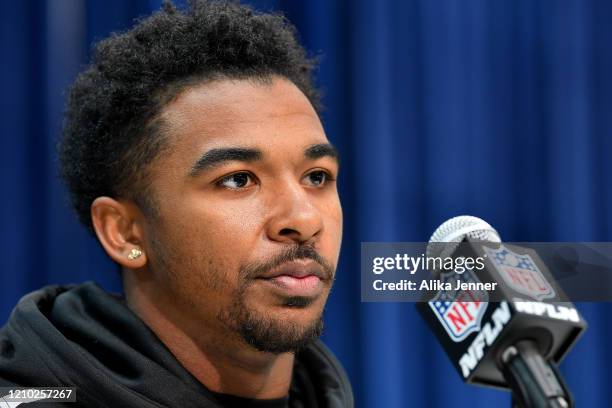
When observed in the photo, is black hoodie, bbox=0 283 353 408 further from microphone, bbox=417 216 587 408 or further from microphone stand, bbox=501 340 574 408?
microphone stand, bbox=501 340 574 408

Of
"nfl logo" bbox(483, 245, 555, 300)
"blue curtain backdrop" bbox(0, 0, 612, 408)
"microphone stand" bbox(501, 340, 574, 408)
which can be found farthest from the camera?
"blue curtain backdrop" bbox(0, 0, 612, 408)

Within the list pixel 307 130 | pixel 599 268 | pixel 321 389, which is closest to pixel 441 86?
pixel 599 268

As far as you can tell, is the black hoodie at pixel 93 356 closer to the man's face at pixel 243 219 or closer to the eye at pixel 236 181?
the man's face at pixel 243 219

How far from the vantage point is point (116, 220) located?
1.46 metres

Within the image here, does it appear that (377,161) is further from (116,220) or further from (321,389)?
(116,220)

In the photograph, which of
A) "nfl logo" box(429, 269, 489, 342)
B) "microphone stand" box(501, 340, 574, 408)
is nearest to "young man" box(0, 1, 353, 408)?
"nfl logo" box(429, 269, 489, 342)

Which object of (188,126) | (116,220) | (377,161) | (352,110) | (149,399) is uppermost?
(352,110)

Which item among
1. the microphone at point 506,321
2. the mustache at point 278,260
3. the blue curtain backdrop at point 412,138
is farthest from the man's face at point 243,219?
the blue curtain backdrop at point 412,138

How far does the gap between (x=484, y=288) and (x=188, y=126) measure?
67cm

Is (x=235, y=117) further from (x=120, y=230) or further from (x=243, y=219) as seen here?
(x=120, y=230)

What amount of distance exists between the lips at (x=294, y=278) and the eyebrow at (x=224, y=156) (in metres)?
0.21

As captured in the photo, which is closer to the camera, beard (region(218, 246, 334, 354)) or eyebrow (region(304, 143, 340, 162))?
beard (region(218, 246, 334, 354))

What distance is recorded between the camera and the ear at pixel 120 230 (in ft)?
4.66

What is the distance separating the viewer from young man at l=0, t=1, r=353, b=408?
128 centimetres
